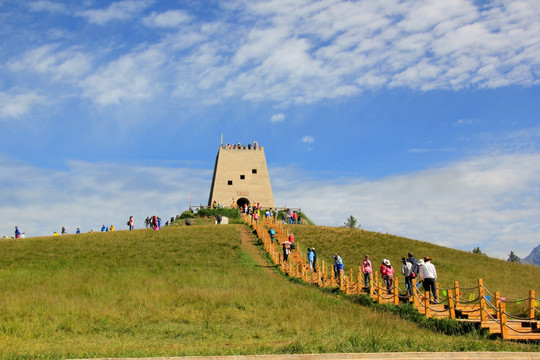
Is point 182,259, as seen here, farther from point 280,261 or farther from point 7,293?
point 7,293

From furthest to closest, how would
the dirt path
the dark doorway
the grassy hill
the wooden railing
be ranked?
1. the dark doorway
2. the dirt path
3. the wooden railing
4. the grassy hill

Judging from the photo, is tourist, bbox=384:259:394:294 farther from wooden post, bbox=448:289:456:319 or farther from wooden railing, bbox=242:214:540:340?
wooden post, bbox=448:289:456:319

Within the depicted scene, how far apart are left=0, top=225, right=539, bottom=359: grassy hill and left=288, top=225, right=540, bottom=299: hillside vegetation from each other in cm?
324

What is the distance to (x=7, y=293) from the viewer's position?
65.3 ft

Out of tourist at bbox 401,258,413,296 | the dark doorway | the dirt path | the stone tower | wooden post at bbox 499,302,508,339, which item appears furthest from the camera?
the dark doorway

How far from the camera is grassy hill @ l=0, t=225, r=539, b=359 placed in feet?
34.0

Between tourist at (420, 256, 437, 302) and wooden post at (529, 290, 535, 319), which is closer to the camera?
wooden post at (529, 290, 535, 319)

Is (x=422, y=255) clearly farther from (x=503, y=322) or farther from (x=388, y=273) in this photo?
(x=503, y=322)

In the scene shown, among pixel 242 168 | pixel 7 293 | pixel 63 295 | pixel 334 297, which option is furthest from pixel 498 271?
pixel 242 168

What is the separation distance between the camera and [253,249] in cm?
3231

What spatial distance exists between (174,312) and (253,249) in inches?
654

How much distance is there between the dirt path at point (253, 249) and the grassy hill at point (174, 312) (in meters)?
0.46

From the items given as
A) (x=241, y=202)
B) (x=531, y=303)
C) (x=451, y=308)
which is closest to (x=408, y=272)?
(x=451, y=308)

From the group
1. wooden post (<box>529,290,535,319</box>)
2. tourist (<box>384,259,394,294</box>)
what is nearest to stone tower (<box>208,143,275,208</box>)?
tourist (<box>384,259,394,294</box>)
